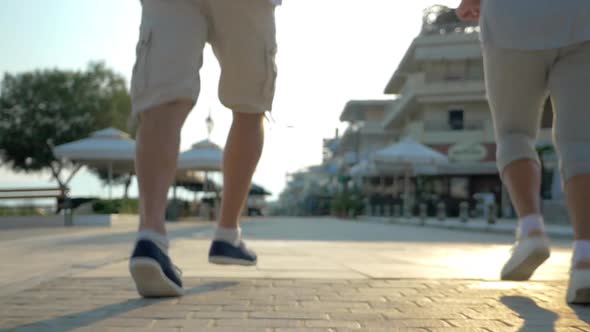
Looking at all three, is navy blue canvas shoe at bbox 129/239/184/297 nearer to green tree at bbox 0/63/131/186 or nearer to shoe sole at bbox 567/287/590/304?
shoe sole at bbox 567/287/590/304

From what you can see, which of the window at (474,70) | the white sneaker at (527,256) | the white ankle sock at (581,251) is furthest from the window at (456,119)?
the white ankle sock at (581,251)

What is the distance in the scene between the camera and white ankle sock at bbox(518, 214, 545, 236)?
238 centimetres

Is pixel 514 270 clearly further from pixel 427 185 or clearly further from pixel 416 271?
pixel 427 185

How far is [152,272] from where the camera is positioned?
6.40ft

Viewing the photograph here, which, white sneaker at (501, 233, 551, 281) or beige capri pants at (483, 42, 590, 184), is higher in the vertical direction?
beige capri pants at (483, 42, 590, 184)

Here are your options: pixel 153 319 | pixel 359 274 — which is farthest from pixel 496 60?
pixel 153 319

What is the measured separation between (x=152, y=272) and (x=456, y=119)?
33.1m

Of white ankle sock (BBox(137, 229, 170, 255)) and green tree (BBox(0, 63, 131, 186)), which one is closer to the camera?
white ankle sock (BBox(137, 229, 170, 255))

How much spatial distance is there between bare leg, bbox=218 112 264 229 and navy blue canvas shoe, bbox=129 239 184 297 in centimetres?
56

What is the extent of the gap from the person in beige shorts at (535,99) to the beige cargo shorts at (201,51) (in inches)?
35.0

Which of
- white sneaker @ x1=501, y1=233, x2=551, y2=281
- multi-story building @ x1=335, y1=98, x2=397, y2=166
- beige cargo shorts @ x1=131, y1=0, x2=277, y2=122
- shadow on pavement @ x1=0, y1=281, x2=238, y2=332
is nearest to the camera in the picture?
shadow on pavement @ x1=0, y1=281, x2=238, y2=332

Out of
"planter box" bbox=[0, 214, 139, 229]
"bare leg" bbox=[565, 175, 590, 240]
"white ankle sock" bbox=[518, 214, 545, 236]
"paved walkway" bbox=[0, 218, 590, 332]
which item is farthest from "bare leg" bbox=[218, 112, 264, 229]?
"planter box" bbox=[0, 214, 139, 229]

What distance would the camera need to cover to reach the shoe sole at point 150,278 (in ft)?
6.40

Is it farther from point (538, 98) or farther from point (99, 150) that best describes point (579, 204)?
point (99, 150)
